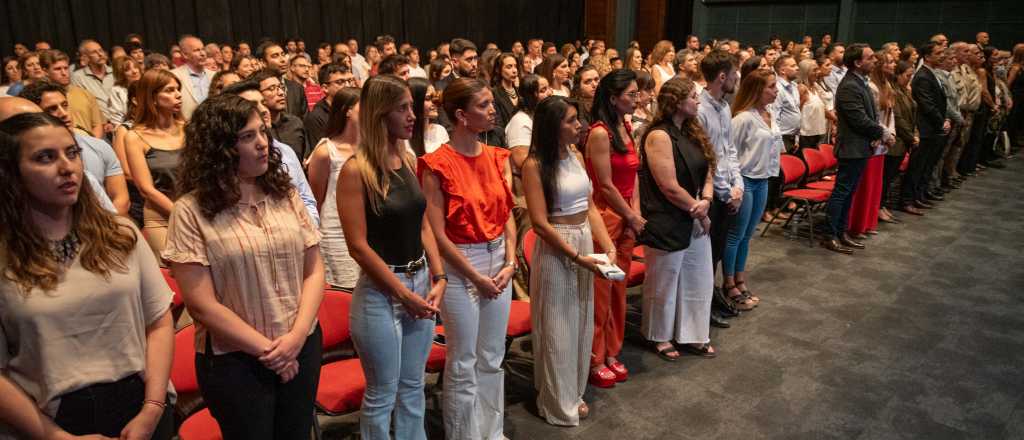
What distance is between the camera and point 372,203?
2.23 meters

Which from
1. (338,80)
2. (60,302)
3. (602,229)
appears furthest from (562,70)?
(60,302)

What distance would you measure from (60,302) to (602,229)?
2.18 m

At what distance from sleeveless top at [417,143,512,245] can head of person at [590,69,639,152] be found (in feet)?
2.91

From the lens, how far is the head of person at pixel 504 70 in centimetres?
550

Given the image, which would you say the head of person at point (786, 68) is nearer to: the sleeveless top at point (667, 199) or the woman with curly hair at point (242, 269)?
the sleeveless top at point (667, 199)

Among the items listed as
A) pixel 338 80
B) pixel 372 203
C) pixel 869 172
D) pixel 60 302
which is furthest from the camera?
pixel 869 172

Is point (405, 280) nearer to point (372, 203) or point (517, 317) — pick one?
point (372, 203)

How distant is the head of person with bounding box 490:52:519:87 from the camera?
217 inches

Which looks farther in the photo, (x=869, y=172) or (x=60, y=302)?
(x=869, y=172)

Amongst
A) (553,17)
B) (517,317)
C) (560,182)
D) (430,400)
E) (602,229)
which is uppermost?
(553,17)

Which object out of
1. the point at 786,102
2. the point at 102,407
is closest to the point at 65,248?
the point at 102,407

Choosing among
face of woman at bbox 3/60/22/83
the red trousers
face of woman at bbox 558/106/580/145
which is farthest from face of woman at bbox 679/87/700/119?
face of woman at bbox 3/60/22/83

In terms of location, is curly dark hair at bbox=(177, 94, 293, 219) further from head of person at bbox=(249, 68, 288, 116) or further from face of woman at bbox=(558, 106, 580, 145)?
head of person at bbox=(249, 68, 288, 116)

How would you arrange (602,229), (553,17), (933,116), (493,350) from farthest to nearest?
(553,17), (933,116), (602,229), (493,350)
